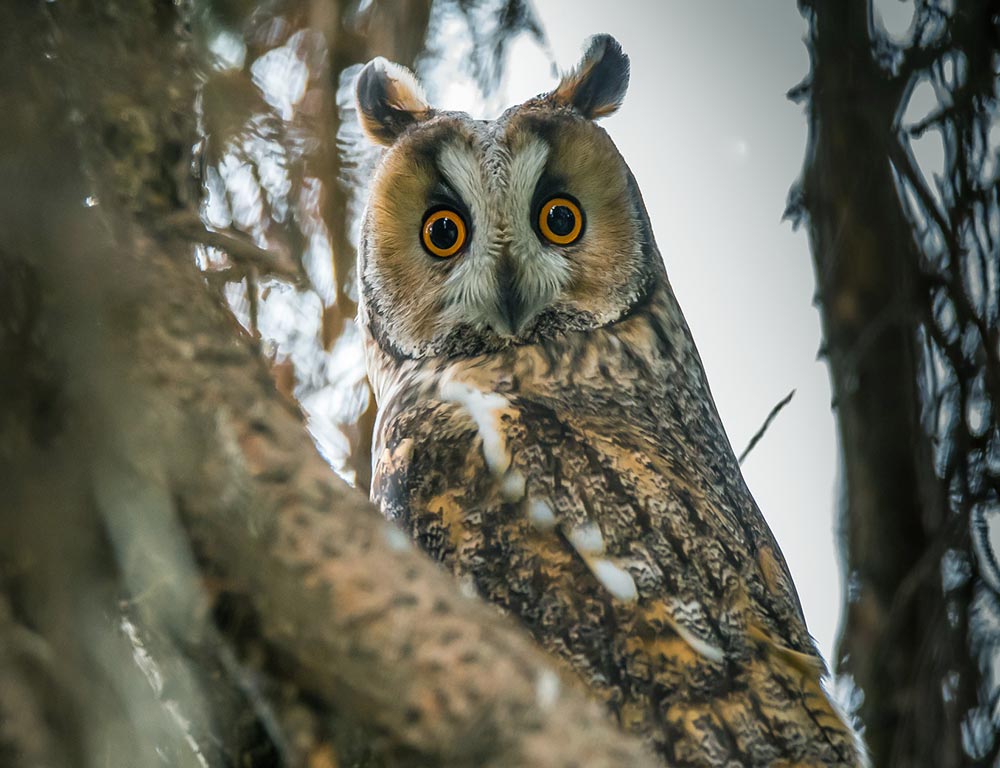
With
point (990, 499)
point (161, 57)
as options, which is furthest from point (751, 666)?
point (161, 57)

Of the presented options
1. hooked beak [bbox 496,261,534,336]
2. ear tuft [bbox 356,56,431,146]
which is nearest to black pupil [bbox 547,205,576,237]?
hooked beak [bbox 496,261,534,336]

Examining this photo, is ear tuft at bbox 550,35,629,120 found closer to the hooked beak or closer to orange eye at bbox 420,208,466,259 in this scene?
orange eye at bbox 420,208,466,259

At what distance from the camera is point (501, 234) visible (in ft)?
7.88

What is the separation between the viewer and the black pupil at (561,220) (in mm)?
2424

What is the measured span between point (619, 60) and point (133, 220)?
197 centimetres

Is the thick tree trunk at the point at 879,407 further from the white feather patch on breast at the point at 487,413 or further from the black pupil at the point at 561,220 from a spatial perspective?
the white feather patch on breast at the point at 487,413

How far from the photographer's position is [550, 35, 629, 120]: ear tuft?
2687 mm

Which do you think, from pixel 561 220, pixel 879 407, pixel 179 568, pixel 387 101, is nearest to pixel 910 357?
pixel 879 407

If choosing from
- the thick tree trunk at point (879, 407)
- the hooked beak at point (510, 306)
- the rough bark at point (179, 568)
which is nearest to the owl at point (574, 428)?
the hooked beak at point (510, 306)

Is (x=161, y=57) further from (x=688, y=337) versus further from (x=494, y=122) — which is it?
(x=688, y=337)

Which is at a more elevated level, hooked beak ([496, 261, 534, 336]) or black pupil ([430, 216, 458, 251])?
black pupil ([430, 216, 458, 251])

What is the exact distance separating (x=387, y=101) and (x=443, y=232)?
1.54 ft

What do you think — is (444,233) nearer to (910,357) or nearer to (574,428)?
(574,428)

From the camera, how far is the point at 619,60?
275cm
